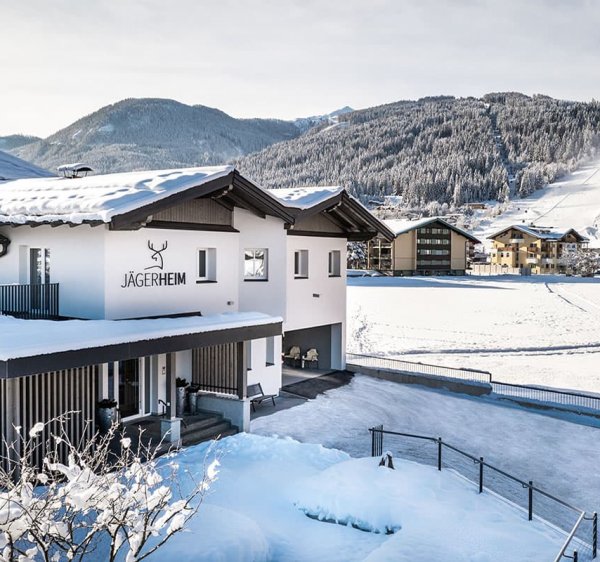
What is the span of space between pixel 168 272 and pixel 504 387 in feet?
46.9

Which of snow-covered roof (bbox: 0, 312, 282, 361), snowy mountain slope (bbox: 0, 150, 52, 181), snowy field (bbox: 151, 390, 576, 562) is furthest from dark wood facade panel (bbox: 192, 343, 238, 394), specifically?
snowy mountain slope (bbox: 0, 150, 52, 181)

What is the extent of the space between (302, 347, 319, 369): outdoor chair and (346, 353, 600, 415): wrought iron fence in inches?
63.6

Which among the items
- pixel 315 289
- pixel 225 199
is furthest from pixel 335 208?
pixel 225 199

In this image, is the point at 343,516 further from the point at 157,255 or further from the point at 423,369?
the point at 423,369

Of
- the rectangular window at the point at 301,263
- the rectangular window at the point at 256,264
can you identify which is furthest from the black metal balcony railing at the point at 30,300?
the rectangular window at the point at 301,263

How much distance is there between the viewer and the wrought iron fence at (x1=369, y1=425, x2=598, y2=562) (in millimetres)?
12344

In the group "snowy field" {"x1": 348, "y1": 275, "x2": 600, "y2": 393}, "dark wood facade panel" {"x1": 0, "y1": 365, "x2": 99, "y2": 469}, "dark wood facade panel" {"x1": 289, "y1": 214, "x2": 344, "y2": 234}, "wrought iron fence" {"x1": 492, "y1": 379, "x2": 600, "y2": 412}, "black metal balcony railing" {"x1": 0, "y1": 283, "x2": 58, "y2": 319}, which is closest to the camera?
"dark wood facade panel" {"x1": 0, "y1": 365, "x2": 99, "y2": 469}

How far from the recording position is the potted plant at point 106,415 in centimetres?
1482

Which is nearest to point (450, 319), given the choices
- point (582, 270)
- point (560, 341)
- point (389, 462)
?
point (560, 341)

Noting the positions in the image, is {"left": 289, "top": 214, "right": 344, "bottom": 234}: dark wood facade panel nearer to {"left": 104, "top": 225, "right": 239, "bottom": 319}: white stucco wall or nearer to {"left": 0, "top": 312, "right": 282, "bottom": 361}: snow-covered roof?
{"left": 104, "top": 225, "right": 239, "bottom": 319}: white stucco wall

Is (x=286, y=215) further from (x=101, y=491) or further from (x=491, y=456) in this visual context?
(x=101, y=491)

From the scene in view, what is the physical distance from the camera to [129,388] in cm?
1705

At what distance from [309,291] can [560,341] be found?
22138 mm

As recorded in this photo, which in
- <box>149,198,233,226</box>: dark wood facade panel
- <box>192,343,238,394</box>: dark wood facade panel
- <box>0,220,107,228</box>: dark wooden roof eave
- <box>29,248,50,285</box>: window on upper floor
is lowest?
<box>192,343,238,394</box>: dark wood facade panel
